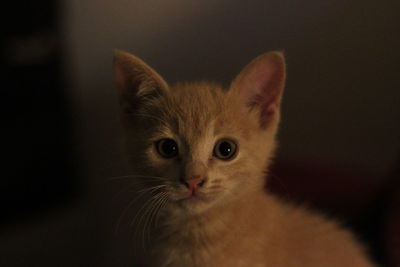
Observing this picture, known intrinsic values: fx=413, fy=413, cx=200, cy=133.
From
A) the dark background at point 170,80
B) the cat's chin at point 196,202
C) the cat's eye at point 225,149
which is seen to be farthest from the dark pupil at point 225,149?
the dark background at point 170,80

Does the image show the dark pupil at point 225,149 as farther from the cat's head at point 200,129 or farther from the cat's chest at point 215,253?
the cat's chest at point 215,253

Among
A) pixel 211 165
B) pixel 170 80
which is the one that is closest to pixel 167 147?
pixel 211 165

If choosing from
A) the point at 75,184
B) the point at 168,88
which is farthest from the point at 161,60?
the point at 75,184

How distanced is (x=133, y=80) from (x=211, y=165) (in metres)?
0.26

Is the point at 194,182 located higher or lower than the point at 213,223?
higher

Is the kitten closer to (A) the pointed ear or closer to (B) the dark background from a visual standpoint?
(A) the pointed ear

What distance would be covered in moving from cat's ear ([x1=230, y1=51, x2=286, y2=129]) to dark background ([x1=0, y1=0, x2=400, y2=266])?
15.0 inches

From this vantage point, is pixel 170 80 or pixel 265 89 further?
pixel 170 80

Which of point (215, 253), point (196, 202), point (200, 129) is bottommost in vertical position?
point (215, 253)

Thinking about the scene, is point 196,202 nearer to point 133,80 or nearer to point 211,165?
point 211,165

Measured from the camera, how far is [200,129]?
0.88 metres

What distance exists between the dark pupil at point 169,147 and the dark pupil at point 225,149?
97mm

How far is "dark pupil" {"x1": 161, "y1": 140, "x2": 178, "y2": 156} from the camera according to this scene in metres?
0.89

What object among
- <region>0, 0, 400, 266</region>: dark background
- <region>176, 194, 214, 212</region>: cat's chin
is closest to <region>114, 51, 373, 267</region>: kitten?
<region>176, 194, 214, 212</region>: cat's chin
